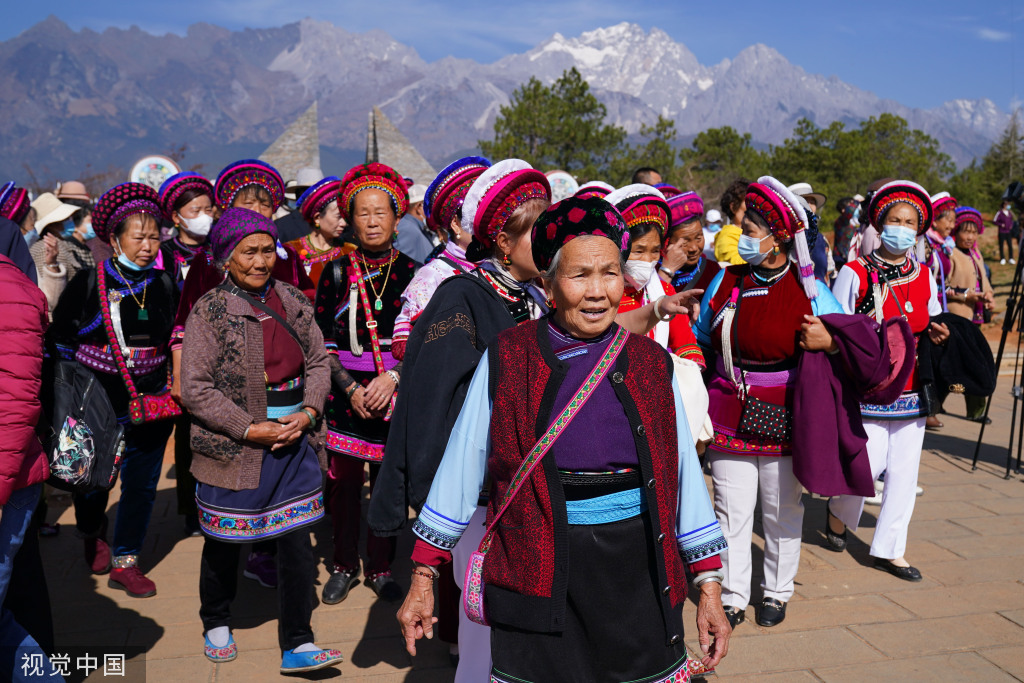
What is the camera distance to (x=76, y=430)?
3.19m

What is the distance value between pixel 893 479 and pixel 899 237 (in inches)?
60.2

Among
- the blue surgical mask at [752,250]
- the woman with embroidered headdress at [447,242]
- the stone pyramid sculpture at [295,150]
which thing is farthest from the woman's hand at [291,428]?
the stone pyramid sculpture at [295,150]

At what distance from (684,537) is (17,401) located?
2.14 metres

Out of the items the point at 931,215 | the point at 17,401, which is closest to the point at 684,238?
the point at 931,215

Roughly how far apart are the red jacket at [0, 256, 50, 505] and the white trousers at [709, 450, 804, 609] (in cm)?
331

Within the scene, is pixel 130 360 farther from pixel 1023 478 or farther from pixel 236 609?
pixel 1023 478

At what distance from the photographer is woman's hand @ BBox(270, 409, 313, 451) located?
394cm

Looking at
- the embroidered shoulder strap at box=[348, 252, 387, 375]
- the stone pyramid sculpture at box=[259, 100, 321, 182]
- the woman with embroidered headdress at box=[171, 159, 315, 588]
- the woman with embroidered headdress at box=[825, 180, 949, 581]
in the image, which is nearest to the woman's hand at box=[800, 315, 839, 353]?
the woman with embroidered headdress at box=[825, 180, 949, 581]

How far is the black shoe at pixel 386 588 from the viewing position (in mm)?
4863

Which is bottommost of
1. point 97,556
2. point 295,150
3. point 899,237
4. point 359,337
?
point 97,556

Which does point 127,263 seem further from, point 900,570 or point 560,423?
point 900,570

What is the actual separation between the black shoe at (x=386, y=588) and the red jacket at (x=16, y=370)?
255 centimetres

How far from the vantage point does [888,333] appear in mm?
4613

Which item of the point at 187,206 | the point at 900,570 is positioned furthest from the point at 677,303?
the point at 187,206
